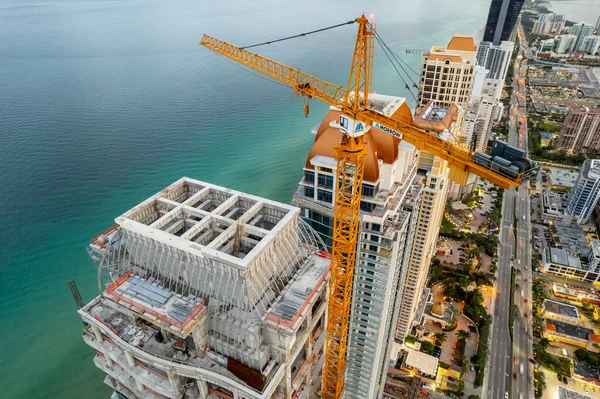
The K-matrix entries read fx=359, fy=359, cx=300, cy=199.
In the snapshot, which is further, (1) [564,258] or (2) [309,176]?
(1) [564,258]

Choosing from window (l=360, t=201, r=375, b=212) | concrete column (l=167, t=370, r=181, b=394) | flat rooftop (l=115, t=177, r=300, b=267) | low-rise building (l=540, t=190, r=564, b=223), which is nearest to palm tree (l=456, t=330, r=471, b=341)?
window (l=360, t=201, r=375, b=212)

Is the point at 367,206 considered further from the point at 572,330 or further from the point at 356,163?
Result: the point at 572,330

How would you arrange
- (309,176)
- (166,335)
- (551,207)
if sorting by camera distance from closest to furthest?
(166,335) → (309,176) → (551,207)

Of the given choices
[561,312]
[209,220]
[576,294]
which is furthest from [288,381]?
[576,294]

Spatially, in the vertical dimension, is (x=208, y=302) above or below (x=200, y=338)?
above

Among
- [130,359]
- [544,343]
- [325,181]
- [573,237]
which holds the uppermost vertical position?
[325,181]
